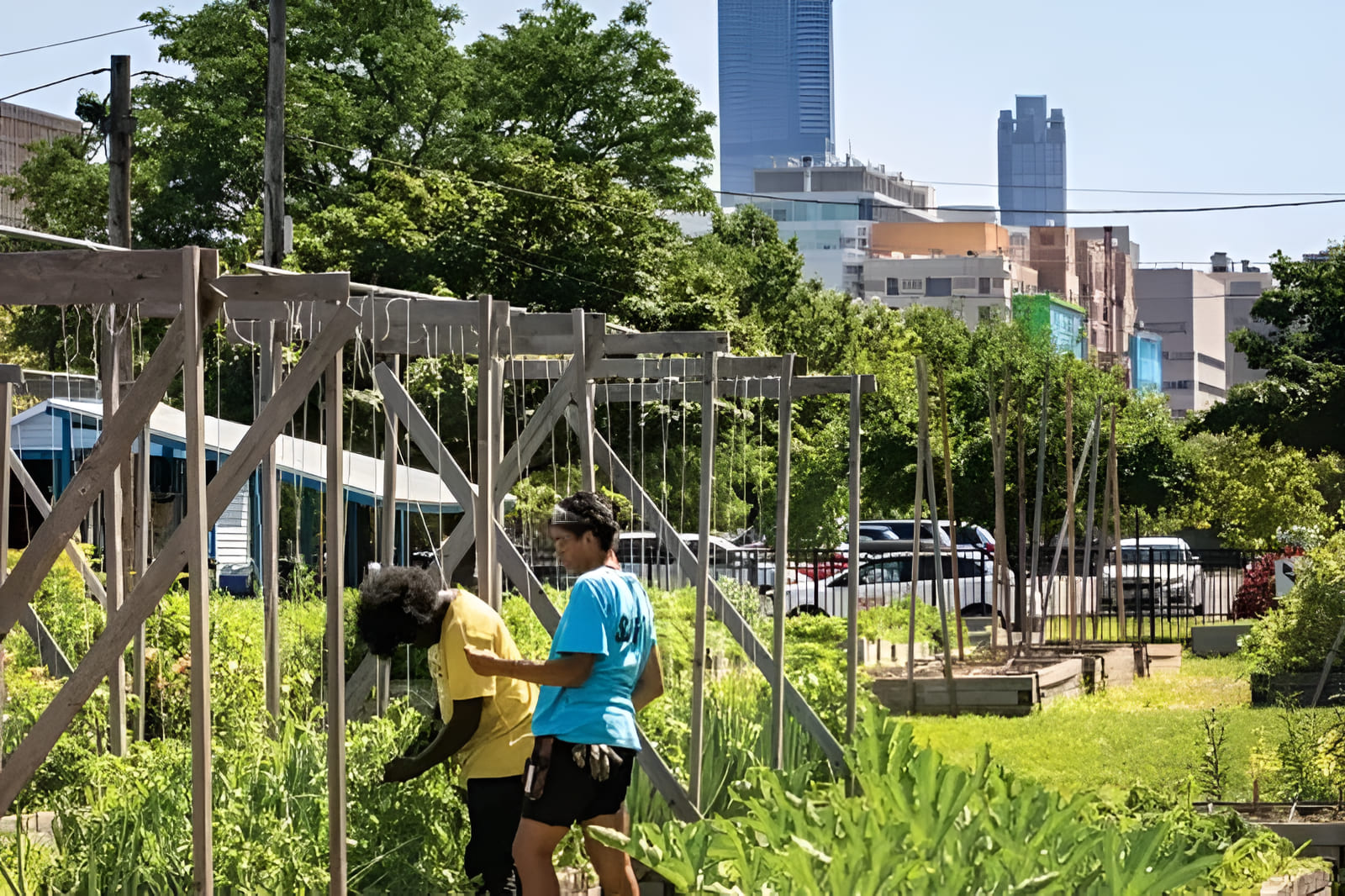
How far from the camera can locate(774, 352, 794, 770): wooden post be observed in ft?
25.6

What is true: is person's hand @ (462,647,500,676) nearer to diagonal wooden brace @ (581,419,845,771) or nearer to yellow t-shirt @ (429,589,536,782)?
yellow t-shirt @ (429,589,536,782)

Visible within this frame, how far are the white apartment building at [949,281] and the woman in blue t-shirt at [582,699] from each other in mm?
99332

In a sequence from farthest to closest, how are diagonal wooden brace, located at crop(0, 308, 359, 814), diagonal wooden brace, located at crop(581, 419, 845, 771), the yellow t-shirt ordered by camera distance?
diagonal wooden brace, located at crop(581, 419, 845, 771) < the yellow t-shirt < diagonal wooden brace, located at crop(0, 308, 359, 814)

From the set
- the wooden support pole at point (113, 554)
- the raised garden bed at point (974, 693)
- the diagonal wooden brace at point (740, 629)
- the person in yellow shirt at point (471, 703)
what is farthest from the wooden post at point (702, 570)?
the raised garden bed at point (974, 693)

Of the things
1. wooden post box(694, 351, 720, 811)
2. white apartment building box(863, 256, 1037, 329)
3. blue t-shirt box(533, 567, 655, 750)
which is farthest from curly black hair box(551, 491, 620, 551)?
white apartment building box(863, 256, 1037, 329)

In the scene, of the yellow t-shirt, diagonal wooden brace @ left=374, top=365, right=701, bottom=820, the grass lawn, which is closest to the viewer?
the yellow t-shirt

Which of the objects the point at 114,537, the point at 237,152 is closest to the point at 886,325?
the point at 237,152

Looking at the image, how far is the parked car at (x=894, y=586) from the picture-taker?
988 inches

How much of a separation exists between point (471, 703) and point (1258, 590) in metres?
18.8

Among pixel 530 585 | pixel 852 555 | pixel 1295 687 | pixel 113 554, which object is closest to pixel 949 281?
pixel 1295 687

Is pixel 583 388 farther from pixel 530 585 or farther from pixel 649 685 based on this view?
pixel 649 685

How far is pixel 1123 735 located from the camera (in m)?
13.1

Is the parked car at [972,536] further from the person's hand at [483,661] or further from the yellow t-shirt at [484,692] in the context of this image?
the person's hand at [483,661]

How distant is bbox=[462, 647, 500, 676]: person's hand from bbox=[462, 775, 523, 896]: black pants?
466 mm
